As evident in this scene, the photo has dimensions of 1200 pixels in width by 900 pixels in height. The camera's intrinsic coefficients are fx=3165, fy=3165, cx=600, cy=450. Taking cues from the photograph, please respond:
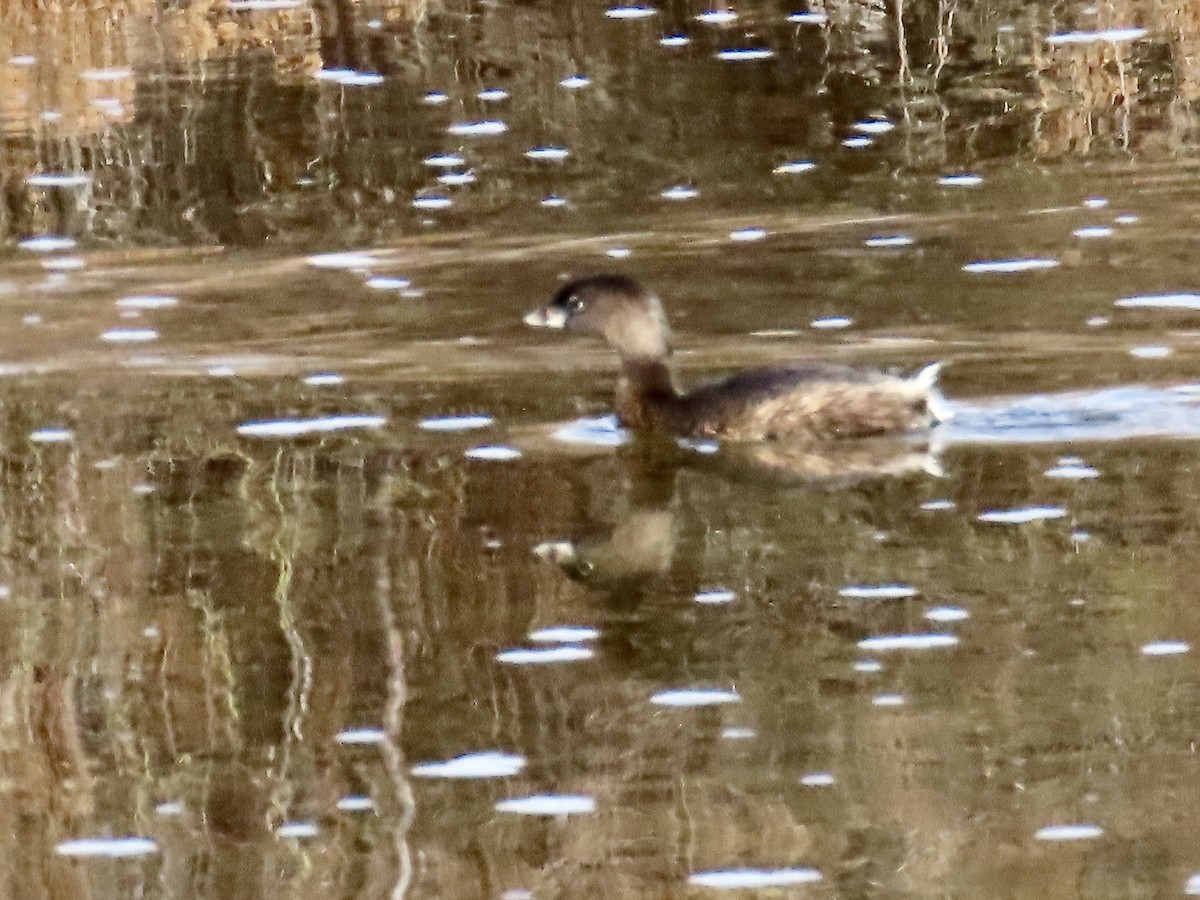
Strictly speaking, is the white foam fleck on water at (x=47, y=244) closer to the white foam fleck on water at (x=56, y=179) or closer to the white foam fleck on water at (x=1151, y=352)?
the white foam fleck on water at (x=56, y=179)

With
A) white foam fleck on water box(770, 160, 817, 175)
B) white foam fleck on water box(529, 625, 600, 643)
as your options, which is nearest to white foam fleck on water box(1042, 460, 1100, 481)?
white foam fleck on water box(529, 625, 600, 643)

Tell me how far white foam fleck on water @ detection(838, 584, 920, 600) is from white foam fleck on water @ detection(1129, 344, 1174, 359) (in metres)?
2.60

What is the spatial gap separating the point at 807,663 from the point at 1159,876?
5.00 feet

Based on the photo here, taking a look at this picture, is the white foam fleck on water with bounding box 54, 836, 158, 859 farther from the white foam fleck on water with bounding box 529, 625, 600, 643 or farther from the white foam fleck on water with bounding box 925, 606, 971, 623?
the white foam fleck on water with bounding box 925, 606, 971, 623

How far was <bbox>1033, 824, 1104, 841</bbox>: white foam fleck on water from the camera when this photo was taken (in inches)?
244

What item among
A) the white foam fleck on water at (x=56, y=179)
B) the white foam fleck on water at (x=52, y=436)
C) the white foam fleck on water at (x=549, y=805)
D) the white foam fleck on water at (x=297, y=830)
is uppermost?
the white foam fleck on water at (x=56, y=179)

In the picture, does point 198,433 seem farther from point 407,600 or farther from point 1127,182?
point 1127,182

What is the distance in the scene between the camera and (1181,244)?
1210 cm

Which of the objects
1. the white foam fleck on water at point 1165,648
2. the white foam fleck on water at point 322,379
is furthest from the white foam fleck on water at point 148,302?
the white foam fleck on water at point 1165,648

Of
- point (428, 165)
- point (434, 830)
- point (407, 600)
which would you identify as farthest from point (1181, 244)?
point (434, 830)

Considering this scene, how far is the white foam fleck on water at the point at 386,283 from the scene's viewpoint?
12156 mm

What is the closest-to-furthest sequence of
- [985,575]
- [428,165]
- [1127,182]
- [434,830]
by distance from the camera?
[434,830] < [985,575] < [1127,182] < [428,165]

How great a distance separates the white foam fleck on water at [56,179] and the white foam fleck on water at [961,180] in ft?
13.0

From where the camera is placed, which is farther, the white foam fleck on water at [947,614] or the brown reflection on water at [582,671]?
the white foam fleck on water at [947,614]
